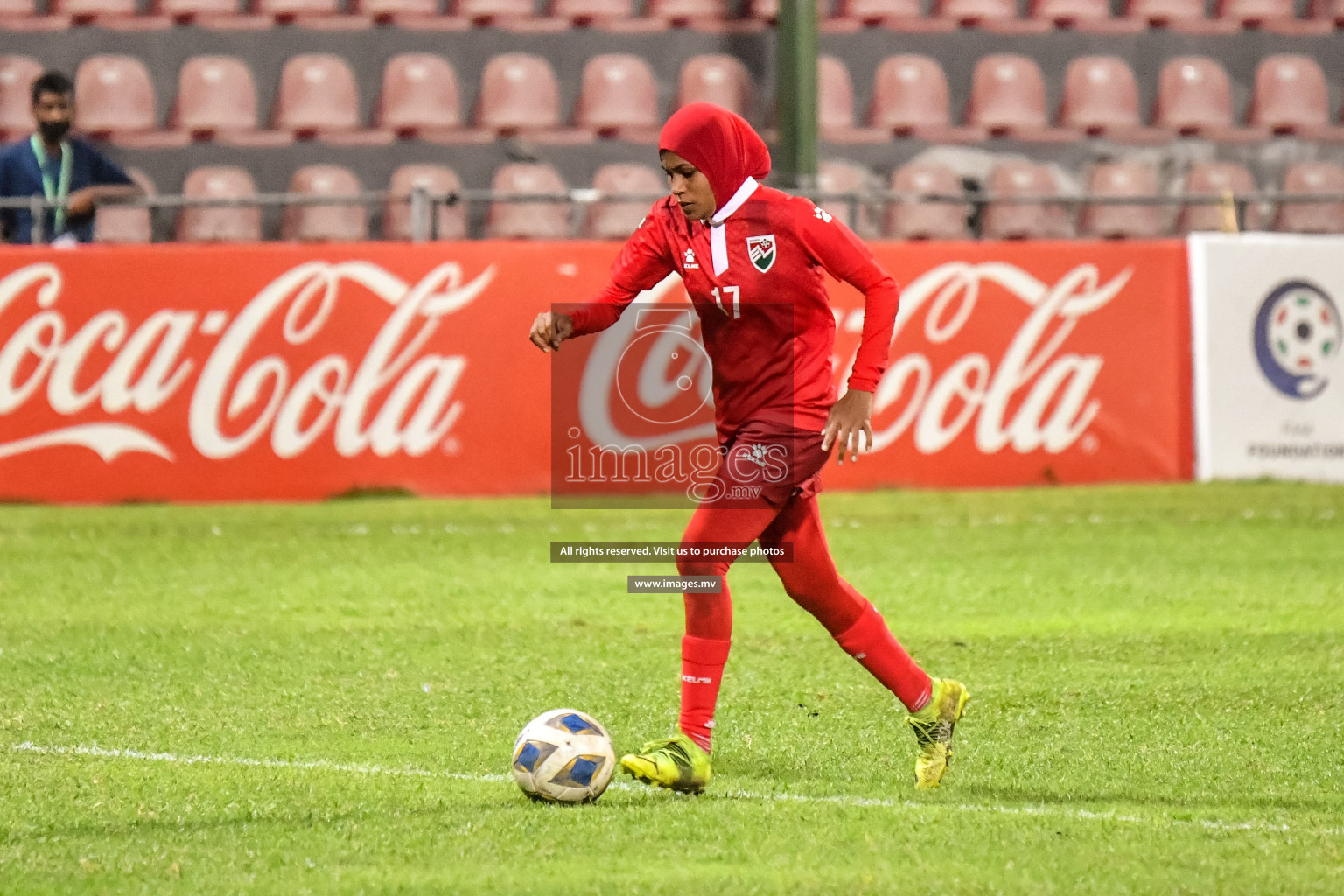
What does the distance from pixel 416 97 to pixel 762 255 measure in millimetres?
11052

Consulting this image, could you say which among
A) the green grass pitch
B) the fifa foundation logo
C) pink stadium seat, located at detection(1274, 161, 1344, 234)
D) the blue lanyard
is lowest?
the green grass pitch

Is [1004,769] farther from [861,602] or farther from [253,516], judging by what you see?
[253,516]

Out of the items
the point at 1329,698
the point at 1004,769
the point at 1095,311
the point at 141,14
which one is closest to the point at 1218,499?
the point at 1095,311

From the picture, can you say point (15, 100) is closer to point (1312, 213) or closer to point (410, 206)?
point (410, 206)

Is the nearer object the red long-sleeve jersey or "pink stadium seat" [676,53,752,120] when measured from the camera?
the red long-sleeve jersey

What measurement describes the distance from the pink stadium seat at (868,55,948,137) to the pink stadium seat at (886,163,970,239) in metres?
0.95

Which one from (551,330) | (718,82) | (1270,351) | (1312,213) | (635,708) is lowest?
(635,708)

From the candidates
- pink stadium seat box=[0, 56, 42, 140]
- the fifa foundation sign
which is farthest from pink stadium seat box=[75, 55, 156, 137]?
the fifa foundation sign

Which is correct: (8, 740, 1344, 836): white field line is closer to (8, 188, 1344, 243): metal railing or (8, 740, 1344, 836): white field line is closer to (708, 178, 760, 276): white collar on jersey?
(708, 178, 760, 276): white collar on jersey

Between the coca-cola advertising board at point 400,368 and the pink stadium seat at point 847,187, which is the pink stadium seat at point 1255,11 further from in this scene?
the coca-cola advertising board at point 400,368

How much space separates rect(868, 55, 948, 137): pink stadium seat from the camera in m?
16.2

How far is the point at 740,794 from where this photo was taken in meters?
4.92

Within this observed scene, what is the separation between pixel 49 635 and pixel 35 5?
9584mm

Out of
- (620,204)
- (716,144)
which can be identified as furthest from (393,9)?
(716,144)
